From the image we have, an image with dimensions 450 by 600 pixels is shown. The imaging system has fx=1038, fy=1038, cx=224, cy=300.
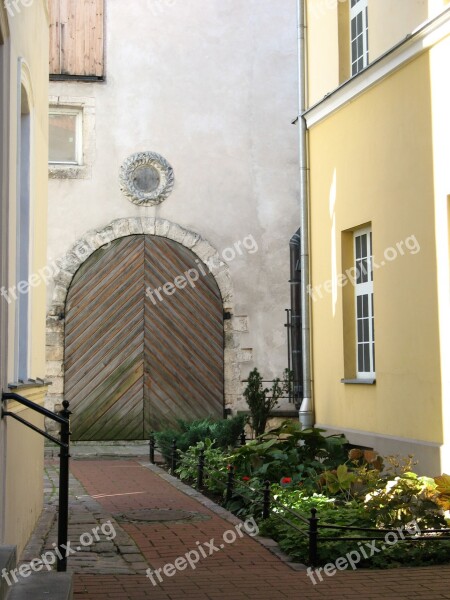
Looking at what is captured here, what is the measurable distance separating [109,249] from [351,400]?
7.23 m

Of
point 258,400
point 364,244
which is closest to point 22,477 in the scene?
point 364,244

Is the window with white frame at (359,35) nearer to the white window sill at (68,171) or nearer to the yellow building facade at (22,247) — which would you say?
the yellow building facade at (22,247)

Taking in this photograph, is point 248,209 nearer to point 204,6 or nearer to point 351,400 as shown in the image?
point 204,6

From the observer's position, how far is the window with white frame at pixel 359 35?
12.1 metres

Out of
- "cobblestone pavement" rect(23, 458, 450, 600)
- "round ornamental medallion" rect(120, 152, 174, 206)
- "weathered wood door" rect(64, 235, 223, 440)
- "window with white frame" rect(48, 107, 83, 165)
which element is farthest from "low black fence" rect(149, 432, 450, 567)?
"window with white frame" rect(48, 107, 83, 165)

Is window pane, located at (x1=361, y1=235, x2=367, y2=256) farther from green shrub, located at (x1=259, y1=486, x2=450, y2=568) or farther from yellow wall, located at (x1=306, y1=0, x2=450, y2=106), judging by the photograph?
green shrub, located at (x1=259, y1=486, x2=450, y2=568)

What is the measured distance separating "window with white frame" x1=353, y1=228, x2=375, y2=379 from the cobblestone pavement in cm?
249

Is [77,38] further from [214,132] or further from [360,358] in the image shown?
[360,358]

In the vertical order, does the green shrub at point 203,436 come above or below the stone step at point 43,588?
above

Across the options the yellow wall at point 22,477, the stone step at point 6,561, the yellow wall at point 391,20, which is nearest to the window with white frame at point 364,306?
the yellow wall at point 391,20

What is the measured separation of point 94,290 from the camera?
17.8 meters

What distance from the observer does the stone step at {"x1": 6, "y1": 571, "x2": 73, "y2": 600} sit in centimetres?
480

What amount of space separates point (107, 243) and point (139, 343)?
1.82 m

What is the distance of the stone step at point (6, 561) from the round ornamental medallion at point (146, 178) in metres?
13.3
